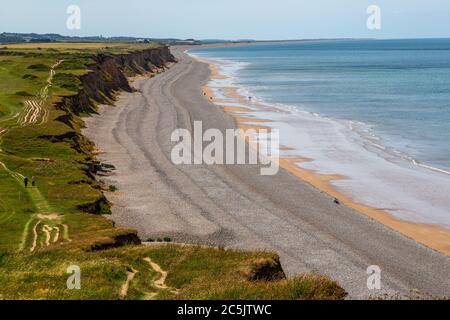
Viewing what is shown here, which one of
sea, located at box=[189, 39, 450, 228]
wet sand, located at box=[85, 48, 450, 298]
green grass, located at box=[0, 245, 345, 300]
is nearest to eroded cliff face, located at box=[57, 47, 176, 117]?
wet sand, located at box=[85, 48, 450, 298]

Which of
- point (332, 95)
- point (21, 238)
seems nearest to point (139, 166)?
point (21, 238)

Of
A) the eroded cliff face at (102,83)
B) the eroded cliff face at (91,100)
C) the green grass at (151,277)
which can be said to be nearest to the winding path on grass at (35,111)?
the eroded cliff face at (91,100)

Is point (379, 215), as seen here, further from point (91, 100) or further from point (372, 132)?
point (91, 100)

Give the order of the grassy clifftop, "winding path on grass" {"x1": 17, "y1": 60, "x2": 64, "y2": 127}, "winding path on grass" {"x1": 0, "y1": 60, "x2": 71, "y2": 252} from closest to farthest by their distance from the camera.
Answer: the grassy clifftop → "winding path on grass" {"x1": 0, "y1": 60, "x2": 71, "y2": 252} → "winding path on grass" {"x1": 17, "y1": 60, "x2": 64, "y2": 127}

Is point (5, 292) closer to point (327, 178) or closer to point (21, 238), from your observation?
point (21, 238)

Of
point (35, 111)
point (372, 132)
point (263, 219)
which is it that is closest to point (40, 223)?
point (263, 219)

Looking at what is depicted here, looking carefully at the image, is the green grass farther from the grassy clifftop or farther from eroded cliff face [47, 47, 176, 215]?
eroded cliff face [47, 47, 176, 215]
